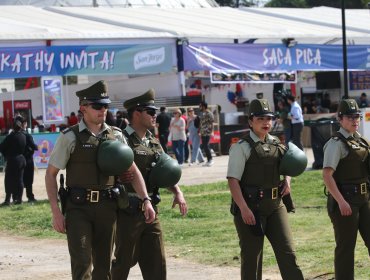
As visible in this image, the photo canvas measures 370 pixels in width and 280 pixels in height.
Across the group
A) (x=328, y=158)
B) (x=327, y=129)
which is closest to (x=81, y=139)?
(x=328, y=158)

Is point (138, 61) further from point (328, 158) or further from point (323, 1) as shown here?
point (323, 1)

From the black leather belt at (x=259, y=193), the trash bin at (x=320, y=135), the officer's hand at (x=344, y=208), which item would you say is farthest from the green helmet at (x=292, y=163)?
the trash bin at (x=320, y=135)

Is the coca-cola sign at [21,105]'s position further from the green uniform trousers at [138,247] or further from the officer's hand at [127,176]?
the officer's hand at [127,176]

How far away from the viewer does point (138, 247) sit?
804cm

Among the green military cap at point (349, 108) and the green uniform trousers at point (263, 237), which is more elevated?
the green military cap at point (349, 108)

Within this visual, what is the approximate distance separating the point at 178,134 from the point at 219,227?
13.4 m

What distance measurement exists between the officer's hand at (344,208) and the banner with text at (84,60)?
2019 centimetres

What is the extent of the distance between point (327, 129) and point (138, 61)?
874 centimetres

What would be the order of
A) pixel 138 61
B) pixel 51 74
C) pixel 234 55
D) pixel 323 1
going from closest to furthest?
pixel 51 74 < pixel 138 61 < pixel 234 55 < pixel 323 1

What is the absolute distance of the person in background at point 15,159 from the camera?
61.3 ft

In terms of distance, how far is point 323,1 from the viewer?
94.1 m

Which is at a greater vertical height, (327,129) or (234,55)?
(234,55)

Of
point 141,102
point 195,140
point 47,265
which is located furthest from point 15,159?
point 141,102

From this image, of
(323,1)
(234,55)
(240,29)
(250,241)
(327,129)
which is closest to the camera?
(250,241)
